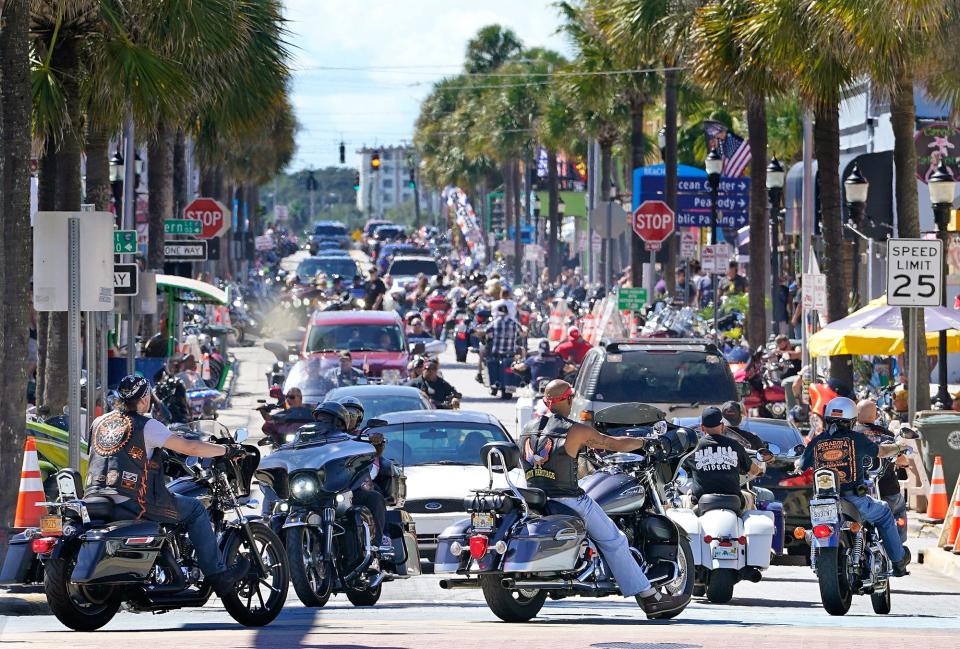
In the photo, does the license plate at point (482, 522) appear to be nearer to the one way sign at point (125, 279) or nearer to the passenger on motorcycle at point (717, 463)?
the passenger on motorcycle at point (717, 463)

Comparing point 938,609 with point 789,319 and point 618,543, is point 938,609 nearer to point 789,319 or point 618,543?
point 618,543

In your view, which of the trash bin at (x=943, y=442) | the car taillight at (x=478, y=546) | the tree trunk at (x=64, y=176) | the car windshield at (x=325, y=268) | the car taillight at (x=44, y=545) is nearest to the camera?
the car taillight at (x=44, y=545)

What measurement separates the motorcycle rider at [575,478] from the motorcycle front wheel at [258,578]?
1.67 m

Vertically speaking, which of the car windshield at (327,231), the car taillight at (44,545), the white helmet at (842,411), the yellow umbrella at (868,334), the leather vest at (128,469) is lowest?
the car taillight at (44,545)

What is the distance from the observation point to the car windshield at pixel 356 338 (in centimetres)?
2981

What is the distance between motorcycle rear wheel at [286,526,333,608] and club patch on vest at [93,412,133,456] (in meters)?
1.54

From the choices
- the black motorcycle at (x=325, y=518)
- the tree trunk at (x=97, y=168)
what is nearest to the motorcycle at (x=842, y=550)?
the black motorcycle at (x=325, y=518)

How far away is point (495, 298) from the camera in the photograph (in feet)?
145

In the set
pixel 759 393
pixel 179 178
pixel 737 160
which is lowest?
pixel 759 393

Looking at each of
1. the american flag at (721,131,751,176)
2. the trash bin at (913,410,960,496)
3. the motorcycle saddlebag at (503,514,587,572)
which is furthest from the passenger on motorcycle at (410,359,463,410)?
the american flag at (721,131,751,176)

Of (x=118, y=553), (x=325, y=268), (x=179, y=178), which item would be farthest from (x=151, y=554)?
(x=325, y=268)

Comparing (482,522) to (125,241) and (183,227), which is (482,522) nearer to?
(125,241)

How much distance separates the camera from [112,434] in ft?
37.1

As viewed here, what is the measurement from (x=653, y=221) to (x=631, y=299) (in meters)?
1.69
